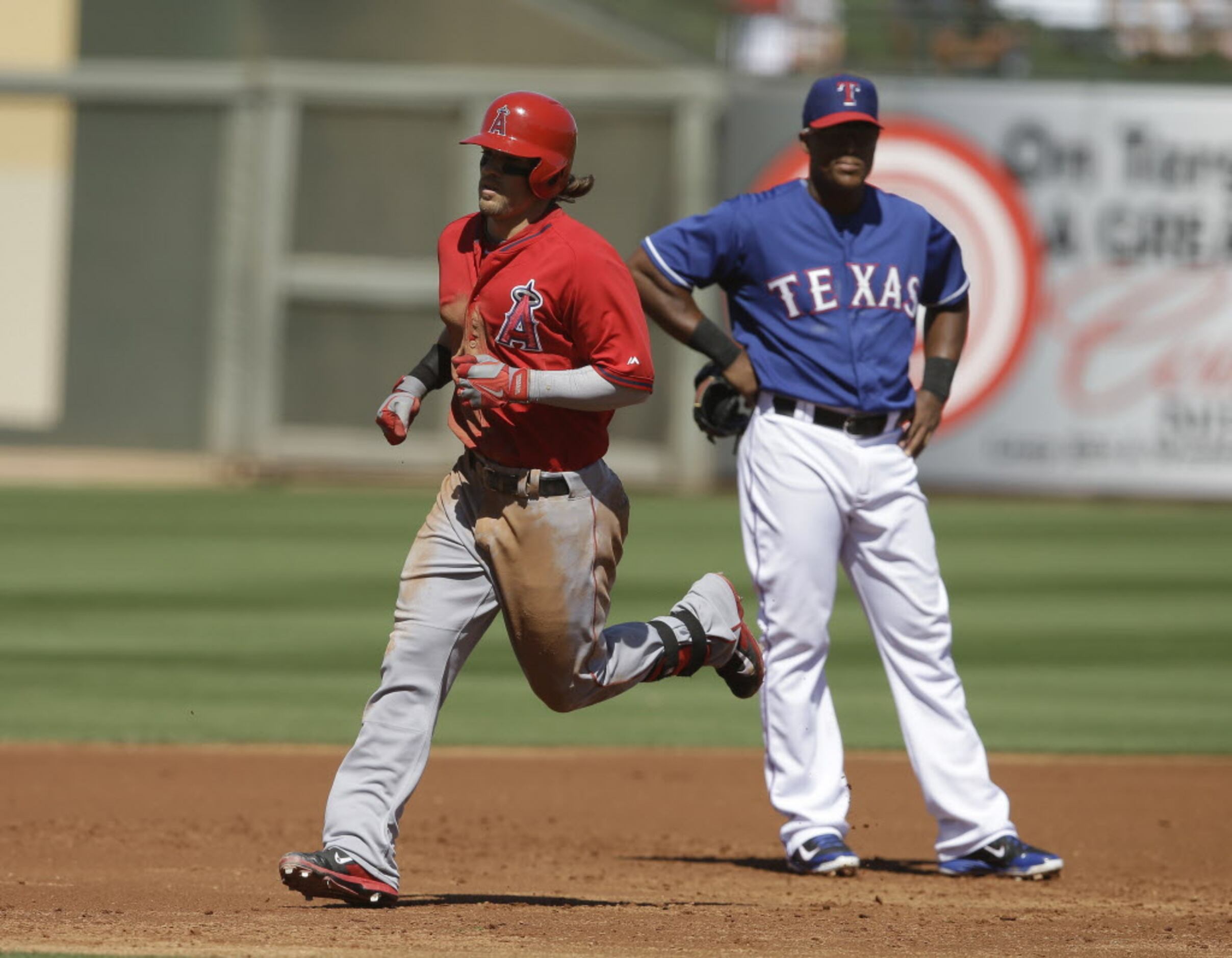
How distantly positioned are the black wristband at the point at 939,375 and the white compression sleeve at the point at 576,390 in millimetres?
1517

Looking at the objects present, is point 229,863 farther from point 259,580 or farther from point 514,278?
point 259,580

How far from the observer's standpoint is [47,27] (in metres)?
20.1

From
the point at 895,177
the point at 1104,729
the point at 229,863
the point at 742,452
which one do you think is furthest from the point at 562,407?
the point at 895,177

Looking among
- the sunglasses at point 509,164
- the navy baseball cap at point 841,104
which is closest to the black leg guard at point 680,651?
the sunglasses at point 509,164

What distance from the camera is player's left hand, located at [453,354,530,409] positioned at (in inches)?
189

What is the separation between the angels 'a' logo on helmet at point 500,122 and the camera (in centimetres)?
495

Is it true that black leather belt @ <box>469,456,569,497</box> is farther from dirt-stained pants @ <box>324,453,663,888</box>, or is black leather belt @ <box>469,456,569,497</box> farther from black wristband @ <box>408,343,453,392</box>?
black wristband @ <box>408,343,453,392</box>

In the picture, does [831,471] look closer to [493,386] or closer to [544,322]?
[544,322]

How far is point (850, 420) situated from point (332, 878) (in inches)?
79.7

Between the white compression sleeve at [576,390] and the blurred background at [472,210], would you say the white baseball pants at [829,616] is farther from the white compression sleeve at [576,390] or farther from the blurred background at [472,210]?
the blurred background at [472,210]

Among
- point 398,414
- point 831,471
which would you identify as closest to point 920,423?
point 831,471

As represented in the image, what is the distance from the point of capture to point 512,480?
4.98 m

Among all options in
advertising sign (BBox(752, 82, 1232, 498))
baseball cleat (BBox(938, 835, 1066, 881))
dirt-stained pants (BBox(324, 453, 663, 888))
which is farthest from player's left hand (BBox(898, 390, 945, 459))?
advertising sign (BBox(752, 82, 1232, 498))

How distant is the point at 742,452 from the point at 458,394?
1.41 metres
